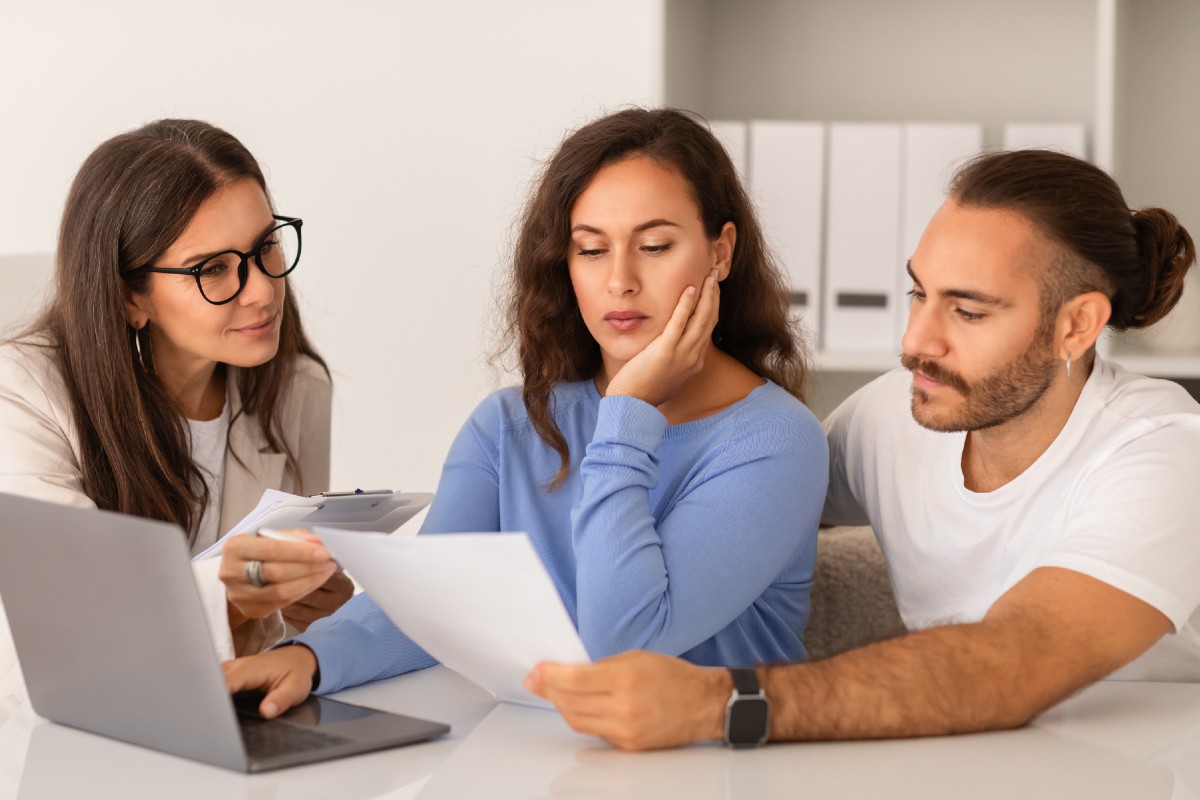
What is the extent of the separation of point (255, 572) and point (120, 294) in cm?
72

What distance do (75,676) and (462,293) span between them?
1.93 meters

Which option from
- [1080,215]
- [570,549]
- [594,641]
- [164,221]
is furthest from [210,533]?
[1080,215]

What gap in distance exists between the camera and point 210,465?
6.56ft

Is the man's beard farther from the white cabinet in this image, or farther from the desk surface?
the white cabinet

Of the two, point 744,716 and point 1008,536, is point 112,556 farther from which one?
point 1008,536

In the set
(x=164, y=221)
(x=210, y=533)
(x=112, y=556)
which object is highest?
(x=164, y=221)

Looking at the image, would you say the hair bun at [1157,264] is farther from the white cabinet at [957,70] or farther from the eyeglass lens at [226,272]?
the eyeglass lens at [226,272]

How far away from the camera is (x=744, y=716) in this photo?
1096mm

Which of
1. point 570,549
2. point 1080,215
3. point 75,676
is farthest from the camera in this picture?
point 570,549

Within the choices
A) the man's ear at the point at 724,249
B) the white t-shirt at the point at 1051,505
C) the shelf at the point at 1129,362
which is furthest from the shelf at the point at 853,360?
the man's ear at the point at 724,249

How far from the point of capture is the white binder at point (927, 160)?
93.6 inches

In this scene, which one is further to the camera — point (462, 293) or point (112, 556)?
point (462, 293)

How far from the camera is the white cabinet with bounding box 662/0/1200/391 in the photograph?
250 cm

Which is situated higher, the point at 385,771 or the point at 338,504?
the point at 338,504
